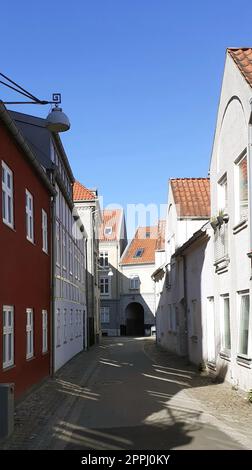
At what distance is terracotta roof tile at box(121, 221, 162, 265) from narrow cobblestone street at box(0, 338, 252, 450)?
49.6 metres

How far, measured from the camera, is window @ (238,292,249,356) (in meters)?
13.8

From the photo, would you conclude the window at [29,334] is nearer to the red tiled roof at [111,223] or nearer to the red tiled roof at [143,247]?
the red tiled roof at [143,247]

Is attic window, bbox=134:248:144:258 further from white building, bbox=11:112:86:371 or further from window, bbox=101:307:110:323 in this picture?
white building, bbox=11:112:86:371

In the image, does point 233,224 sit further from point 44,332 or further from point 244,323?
point 44,332

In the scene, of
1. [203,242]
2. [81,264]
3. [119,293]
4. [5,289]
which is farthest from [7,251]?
[119,293]

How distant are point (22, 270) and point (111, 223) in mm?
57723

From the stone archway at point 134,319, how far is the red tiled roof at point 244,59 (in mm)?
54946

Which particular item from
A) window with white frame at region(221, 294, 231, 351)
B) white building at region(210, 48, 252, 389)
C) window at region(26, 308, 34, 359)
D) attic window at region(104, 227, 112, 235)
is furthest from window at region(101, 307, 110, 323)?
window at region(26, 308, 34, 359)

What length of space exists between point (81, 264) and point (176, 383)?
20.0m

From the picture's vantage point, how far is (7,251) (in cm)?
1259

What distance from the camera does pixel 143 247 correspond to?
71.6 m

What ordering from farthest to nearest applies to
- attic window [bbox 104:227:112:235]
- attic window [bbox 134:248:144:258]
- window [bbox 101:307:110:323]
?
attic window [bbox 104:227:112:235] → attic window [bbox 134:248:144:258] → window [bbox 101:307:110:323]

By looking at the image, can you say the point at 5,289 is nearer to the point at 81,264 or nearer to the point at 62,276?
the point at 62,276
